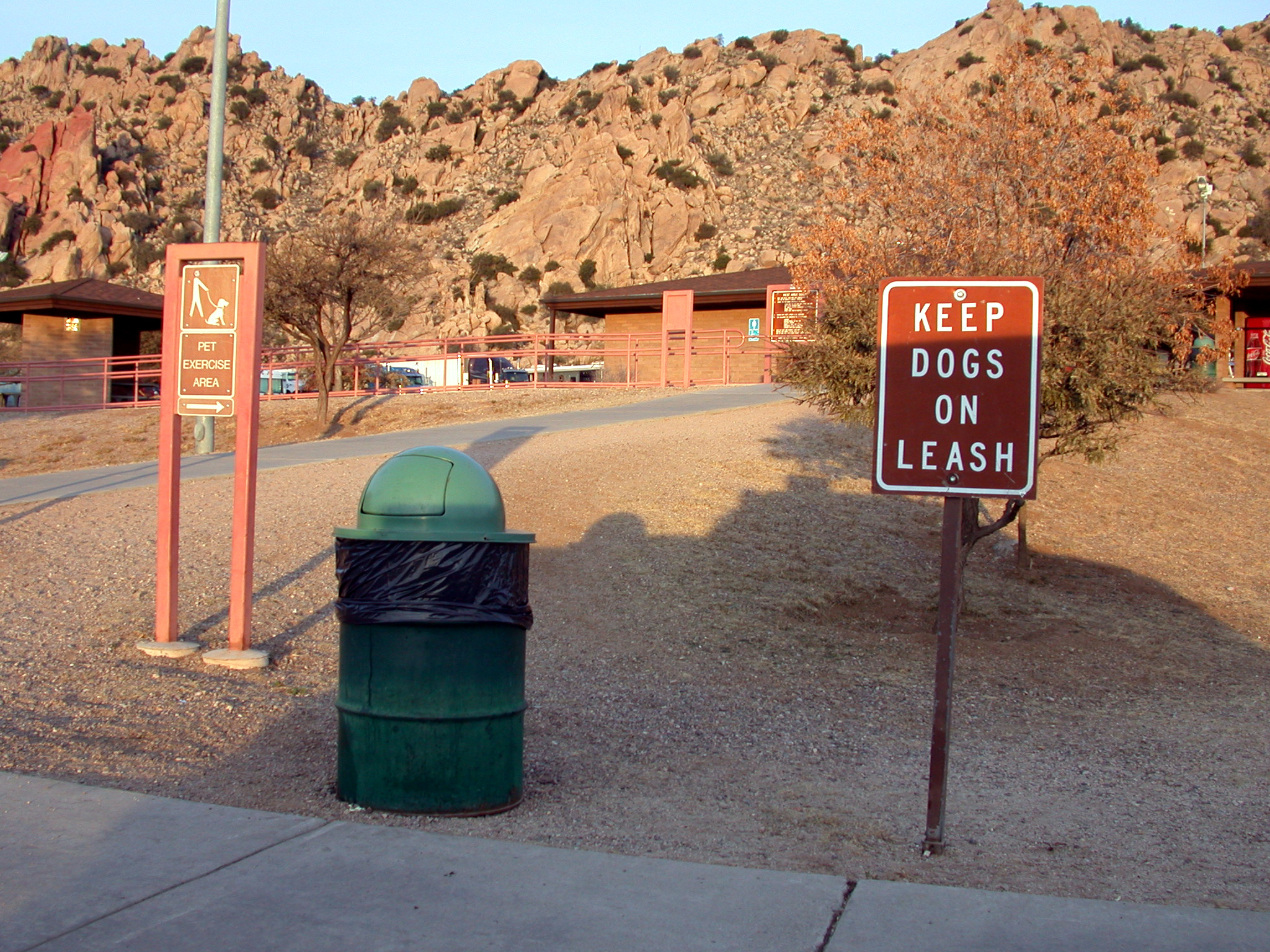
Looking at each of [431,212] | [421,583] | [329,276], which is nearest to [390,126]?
[431,212]

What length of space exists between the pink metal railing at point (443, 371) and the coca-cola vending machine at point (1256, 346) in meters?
13.1

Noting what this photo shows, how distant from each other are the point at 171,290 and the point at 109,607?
7.91ft

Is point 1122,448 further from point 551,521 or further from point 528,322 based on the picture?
point 528,322

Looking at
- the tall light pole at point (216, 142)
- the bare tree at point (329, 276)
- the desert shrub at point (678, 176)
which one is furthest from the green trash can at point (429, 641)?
the desert shrub at point (678, 176)

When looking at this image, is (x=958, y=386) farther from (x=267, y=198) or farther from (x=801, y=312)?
(x=267, y=198)

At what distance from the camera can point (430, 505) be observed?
193 inches

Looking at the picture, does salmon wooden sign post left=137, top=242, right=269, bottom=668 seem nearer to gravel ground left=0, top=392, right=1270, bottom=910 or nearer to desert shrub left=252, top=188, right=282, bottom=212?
gravel ground left=0, top=392, right=1270, bottom=910

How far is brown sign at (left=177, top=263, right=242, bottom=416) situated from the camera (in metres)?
7.36

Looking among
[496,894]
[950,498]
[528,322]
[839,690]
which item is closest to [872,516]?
[839,690]

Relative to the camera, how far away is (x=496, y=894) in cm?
397

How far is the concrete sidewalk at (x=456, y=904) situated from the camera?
3605 millimetres

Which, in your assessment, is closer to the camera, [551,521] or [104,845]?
[104,845]

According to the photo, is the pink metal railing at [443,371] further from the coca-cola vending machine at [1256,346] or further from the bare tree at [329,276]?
the coca-cola vending machine at [1256,346]

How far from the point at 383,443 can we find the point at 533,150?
7453 centimetres
